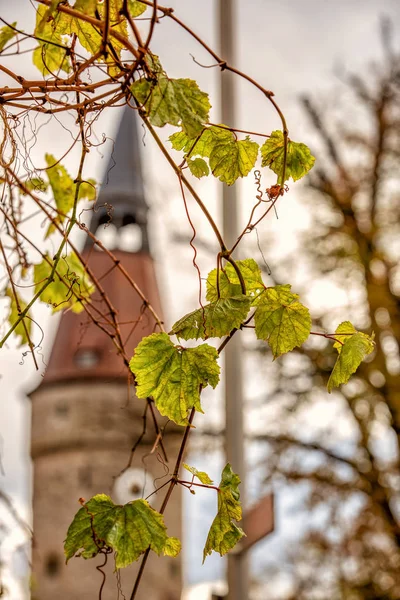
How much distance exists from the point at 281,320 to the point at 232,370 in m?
3.71

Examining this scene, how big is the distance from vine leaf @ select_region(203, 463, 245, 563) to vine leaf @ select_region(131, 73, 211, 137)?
1.17ft

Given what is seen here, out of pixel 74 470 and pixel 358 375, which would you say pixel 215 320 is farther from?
pixel 74 470

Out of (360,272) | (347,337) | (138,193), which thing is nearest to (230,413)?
(347,337)

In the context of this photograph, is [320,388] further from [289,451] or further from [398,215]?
[398,215]

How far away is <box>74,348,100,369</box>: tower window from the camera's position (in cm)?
2370

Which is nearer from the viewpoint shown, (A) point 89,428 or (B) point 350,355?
(B) point 350,355

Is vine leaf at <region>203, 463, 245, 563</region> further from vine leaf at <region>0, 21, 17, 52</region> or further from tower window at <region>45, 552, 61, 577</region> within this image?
tower window at <region>45, 552, 61, 577</region>

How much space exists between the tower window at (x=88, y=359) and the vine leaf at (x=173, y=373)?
22.8 meters

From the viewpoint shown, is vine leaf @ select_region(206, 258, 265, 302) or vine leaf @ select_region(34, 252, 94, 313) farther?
vine leaf @ select_region(34, 252, 94, 313)

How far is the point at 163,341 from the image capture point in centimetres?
96

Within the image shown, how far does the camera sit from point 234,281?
3.39ft

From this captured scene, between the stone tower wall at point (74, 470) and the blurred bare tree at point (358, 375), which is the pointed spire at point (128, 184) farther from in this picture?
the blurred bare tree at point (358, 375)

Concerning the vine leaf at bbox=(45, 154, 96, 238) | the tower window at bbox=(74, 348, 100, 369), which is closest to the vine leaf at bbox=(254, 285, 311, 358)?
the vine leaf at bbox=(45, 154, 96, 238)

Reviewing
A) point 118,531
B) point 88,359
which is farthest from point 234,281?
point 88,359
